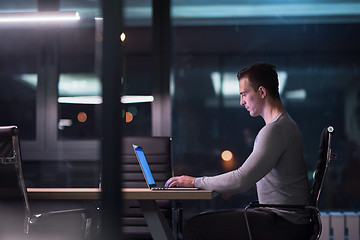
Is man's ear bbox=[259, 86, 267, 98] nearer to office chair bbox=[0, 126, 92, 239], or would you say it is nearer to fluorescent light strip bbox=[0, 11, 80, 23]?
office chair bbox=[0, 126, 92, 239]

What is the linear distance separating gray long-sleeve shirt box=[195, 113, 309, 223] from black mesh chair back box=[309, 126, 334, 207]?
0.08 metres

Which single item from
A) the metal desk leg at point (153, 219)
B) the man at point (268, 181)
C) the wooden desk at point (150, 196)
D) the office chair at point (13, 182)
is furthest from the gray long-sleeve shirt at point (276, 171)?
the office chair at point (13, 182)

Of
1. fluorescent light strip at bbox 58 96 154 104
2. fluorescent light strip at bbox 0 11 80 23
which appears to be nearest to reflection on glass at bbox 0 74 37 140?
fluorescent light strip at bbox 58 96 154 104

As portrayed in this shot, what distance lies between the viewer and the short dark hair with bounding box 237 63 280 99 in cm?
274

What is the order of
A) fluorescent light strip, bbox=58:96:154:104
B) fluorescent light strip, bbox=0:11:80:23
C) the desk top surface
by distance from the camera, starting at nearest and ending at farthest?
the desk top surface < fluorescent light strip, bbox=58:96:154:104 < fluorescent light strip, bbox=0:11:80:23

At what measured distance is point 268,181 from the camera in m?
2.65

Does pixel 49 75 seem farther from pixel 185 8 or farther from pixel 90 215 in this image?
pixel 90 215

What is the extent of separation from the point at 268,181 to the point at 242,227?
1.00 feet

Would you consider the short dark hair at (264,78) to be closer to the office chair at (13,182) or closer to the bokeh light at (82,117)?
the office chair at (13,182)

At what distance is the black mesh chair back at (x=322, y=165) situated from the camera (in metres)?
2.51

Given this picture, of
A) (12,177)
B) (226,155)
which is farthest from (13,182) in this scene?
(226,155)

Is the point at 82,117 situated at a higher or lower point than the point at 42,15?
Result: lower

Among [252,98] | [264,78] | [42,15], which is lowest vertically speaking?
[252,98]

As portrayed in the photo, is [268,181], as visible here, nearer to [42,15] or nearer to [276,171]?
[276,171]
